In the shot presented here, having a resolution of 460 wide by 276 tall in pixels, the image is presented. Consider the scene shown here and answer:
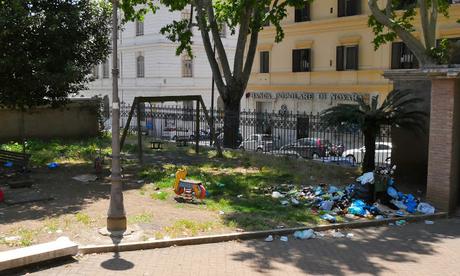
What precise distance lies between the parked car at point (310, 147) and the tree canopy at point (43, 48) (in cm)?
866

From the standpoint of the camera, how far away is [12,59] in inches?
511

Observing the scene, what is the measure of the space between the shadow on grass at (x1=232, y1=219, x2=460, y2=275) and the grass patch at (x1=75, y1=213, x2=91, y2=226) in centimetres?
286

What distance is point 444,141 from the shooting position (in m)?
11.6

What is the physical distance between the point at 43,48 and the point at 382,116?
8.89m

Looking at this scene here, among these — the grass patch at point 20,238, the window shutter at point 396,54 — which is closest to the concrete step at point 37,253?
the grass patch at point 20,238

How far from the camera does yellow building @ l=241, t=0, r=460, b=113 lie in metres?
32.8

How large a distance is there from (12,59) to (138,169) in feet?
14.9

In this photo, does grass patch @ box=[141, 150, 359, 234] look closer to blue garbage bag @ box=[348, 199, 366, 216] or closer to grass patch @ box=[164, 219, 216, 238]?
grass patch @ box=[164, 219, 216, 238]

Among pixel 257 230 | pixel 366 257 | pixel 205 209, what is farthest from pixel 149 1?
pixel 366 257

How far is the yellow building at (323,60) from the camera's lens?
32844mm

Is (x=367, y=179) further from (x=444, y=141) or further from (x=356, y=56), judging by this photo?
(x=356, y=56)

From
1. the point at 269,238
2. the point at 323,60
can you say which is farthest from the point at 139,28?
the point at 269,238

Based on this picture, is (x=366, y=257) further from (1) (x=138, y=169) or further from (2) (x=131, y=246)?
(1) (x=138, y=169)

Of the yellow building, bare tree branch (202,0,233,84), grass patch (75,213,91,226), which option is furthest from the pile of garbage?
the yellow building
